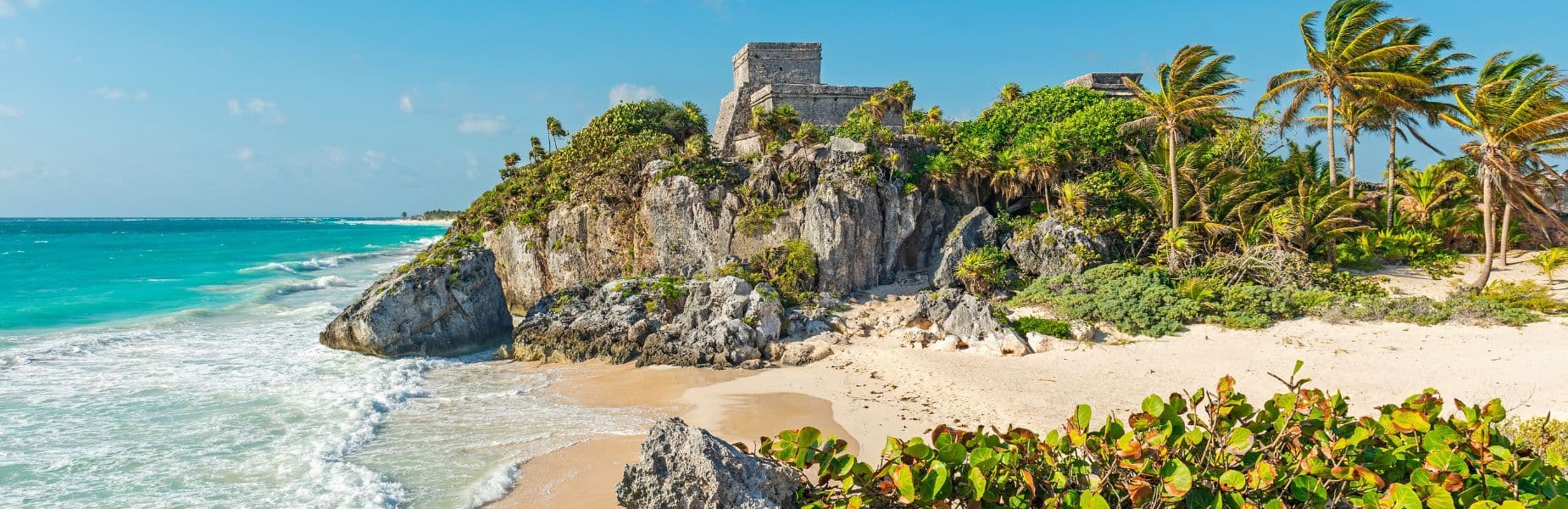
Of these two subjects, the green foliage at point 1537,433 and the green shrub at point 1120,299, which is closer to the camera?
the green foliage at point 1537,433

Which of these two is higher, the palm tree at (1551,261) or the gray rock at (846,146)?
the gray rock at (846,146)

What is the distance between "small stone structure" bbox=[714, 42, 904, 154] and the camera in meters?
27.1

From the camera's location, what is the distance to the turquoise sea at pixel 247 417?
804 centimetres

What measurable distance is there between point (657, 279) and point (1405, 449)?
48.6 feet

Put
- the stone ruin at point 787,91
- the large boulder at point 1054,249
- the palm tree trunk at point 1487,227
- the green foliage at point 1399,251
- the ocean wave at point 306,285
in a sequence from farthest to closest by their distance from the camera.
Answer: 1. the stone ruin at point 787,91
2. the ocean wave at point 306,285
3. the large boulder at point 1054,249
4. the green foliage at point 1399,251
5. the palm tree trunk at point 1487,227

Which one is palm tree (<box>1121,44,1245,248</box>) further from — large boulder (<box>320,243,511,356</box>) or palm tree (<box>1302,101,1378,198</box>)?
large boulder (<box>320,243,511,356</box>)

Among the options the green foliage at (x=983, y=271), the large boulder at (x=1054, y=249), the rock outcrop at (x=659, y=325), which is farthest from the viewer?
the green foliage at (x=983, y=271)

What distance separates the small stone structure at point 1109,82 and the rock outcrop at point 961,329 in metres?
14.2

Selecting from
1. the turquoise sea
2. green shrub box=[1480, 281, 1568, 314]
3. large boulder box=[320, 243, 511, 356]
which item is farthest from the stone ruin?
the turquoise sea

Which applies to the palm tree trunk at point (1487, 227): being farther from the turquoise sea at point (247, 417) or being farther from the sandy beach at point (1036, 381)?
the turquoise sea at point (247, 417)

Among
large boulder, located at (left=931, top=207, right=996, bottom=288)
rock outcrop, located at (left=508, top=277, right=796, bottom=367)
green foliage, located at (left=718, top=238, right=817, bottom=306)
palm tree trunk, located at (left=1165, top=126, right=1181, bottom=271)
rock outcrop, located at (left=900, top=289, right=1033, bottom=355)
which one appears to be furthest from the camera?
large boulder, located at (left=931, top=207, right=996, bottom=288)

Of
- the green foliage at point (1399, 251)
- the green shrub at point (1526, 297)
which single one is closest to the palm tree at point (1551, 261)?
the green shrub at point (1526, 297)

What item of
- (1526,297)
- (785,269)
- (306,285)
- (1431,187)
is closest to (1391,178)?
(1431,187)

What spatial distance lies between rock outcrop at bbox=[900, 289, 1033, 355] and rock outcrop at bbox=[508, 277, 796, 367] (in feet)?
9.78
